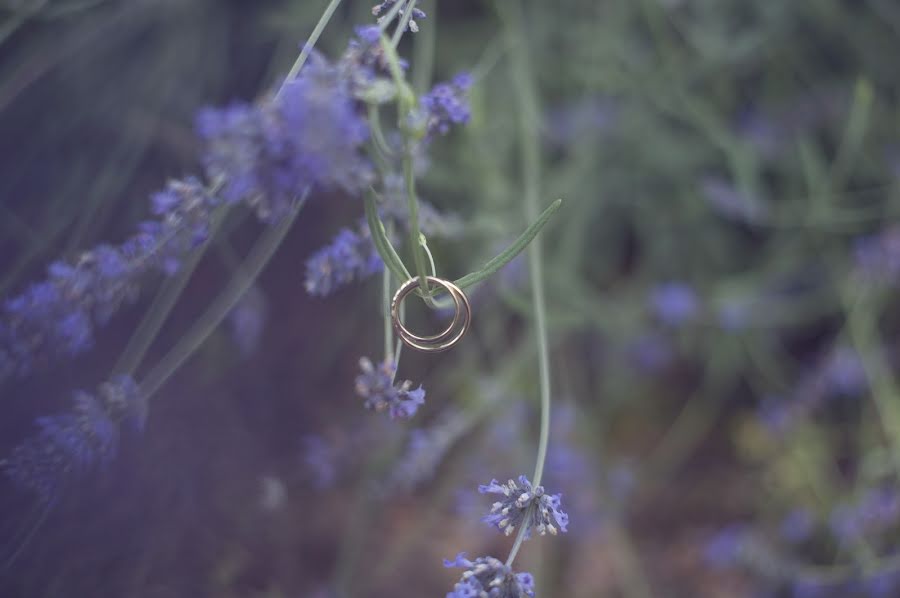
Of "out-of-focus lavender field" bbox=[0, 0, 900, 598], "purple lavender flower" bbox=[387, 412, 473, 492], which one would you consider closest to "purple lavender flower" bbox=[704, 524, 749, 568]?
"out-of-focus lavender field" bbox=[0, 0, 900, 598]

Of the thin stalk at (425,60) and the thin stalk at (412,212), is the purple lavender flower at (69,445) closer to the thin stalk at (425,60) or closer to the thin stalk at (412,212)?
the thin stalk at (412,212)

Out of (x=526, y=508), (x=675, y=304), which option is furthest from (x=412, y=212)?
(x=675, y=304)

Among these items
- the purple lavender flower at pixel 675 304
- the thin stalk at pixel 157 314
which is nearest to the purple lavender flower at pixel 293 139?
the thin stalk at pixel 157 314

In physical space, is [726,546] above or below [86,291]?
above

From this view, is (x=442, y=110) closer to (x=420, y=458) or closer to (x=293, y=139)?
(x=293, y=139)

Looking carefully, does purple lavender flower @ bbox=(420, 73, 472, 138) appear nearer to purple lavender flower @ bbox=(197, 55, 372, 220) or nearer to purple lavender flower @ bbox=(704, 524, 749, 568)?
purple lavender flower @ bbox=(197, 55, 372, 220)

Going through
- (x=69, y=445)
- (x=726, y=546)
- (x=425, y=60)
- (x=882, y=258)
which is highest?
(x=882, y=258)

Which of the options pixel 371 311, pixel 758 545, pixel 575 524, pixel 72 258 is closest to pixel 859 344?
pixel 758 545
